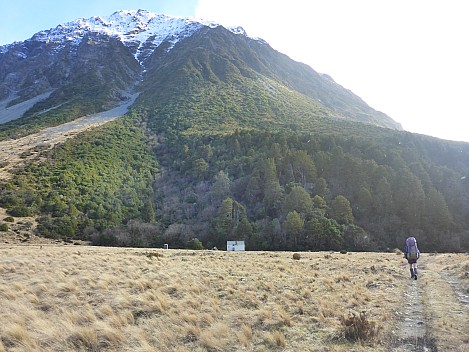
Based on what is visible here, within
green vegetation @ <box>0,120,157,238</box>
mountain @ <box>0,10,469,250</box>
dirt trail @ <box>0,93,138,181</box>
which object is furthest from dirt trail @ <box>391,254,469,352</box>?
dirt trail @ <box>0,93,138,181</box>

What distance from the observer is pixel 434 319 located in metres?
8.60

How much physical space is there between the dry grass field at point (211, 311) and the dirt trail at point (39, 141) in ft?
209

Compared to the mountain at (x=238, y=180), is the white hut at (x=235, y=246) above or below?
below

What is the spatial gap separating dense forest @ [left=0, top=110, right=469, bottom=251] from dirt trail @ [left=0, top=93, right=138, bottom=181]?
406cm

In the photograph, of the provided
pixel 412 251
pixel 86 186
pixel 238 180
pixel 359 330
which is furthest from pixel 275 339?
pixel 86 186

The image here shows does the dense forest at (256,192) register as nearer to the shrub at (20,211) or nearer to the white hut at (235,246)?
the shrub at (20,211)

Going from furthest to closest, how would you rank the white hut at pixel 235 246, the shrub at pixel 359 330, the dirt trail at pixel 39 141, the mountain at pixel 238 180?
the dirt trail at pixel 39 141 < the mountain at pixel 238 180 < the white hut at pixel 235 246 < the shrub at pixel 359 330

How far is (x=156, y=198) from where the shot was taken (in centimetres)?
7488

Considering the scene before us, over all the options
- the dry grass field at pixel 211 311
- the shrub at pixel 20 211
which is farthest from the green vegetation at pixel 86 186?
the dry grass field at pixel 211 311

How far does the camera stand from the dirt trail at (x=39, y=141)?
73000mm

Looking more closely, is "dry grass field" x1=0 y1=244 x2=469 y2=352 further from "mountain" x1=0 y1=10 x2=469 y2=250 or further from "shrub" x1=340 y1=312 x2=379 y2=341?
"mountain" x1=0 y1=10 x2=469 y2=250

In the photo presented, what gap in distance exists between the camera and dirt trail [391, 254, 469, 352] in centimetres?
702

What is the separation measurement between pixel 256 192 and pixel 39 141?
59.1 m

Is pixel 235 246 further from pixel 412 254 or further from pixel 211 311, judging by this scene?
pixel 211 311
